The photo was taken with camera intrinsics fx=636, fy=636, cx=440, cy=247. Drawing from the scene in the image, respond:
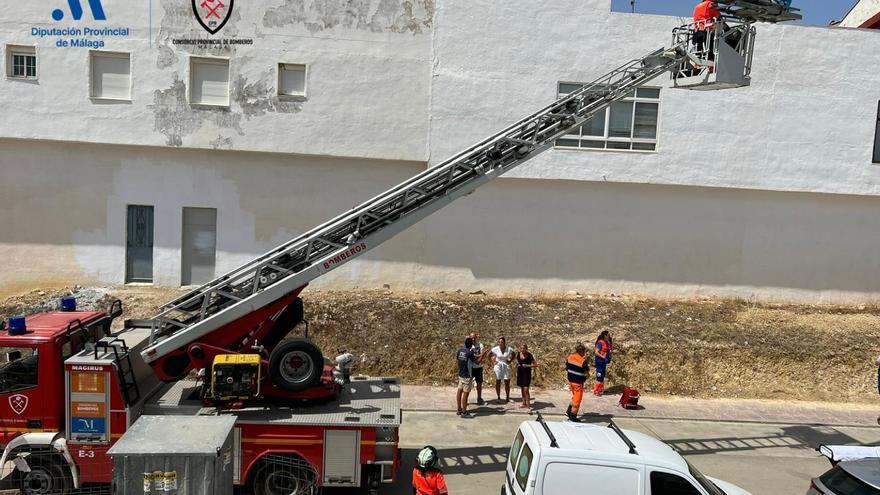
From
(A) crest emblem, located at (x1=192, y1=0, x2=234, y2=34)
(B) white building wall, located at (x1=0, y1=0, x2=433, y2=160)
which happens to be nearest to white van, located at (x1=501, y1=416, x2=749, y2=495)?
(B) white building wall, located at (x1=0, y1=0, x2=433, y2=160)

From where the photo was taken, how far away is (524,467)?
7.11 metres

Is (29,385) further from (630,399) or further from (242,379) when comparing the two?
(630,399)

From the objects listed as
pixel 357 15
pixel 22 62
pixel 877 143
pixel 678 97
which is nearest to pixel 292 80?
pixel 357 15

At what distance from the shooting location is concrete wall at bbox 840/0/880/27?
76.2ft

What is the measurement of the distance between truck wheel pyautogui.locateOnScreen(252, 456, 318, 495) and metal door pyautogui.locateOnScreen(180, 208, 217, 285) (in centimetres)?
1151

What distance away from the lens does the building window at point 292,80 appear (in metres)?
18.0

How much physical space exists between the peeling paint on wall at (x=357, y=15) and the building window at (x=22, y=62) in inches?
253

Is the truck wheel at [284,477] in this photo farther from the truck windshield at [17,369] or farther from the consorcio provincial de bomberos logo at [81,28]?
the consorcio provincial de bomberos logo at [81,28]

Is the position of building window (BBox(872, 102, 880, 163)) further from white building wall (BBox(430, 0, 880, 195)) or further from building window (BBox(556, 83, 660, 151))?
building window (BBox(556, 83, 660, 151))

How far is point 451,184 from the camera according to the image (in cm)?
937

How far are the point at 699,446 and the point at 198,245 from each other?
558 inches

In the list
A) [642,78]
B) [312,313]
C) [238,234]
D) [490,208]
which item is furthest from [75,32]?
[642,78]

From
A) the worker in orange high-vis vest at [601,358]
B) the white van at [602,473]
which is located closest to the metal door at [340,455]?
the white van at [602,473]

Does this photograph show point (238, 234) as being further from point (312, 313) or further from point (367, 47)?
point (367, 47)
